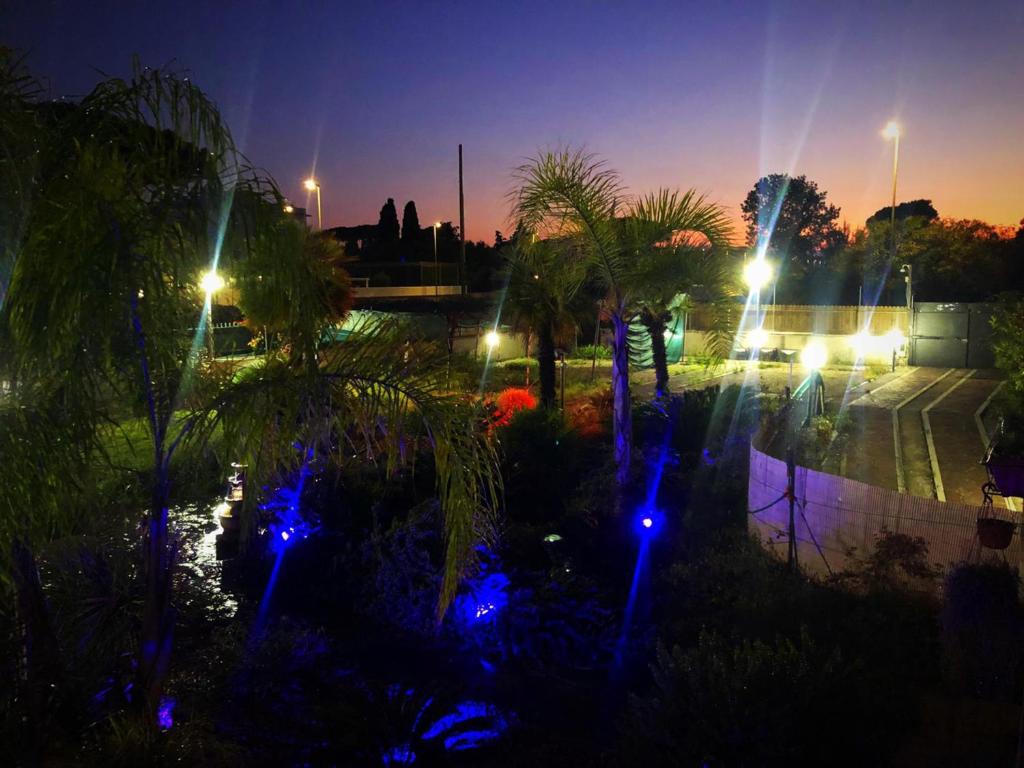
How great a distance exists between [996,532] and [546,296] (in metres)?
8.40

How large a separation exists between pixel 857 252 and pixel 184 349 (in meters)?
46.3

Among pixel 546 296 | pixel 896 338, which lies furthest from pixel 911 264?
pixel 546 296

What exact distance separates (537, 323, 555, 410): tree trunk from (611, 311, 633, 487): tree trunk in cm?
470

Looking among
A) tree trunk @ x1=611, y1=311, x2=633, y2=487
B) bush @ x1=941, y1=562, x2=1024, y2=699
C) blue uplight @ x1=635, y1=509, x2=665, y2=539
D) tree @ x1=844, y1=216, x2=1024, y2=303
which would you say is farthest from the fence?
bush @ x1=941, y1=562, x2=1024, y2=699

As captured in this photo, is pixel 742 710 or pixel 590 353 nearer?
pixel 742 710

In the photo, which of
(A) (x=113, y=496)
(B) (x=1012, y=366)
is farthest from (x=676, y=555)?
(B) (x=1012, y=366)

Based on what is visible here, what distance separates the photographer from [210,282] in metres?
5.27

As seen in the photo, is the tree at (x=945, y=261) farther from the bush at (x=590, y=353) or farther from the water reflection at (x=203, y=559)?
the water reflection at (x=203, y=559)

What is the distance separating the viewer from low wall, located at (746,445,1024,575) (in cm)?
716

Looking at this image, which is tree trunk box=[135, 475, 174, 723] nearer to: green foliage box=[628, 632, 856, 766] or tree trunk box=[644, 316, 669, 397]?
green foliage box=[628, 632, 856, 766]

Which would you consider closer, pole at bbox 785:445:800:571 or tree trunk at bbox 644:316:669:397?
pole at bbox 785:445:800:571

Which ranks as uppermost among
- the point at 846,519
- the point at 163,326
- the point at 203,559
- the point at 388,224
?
the point at 388,224

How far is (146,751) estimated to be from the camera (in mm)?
4598

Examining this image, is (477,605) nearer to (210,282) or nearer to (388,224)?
(210,282)
